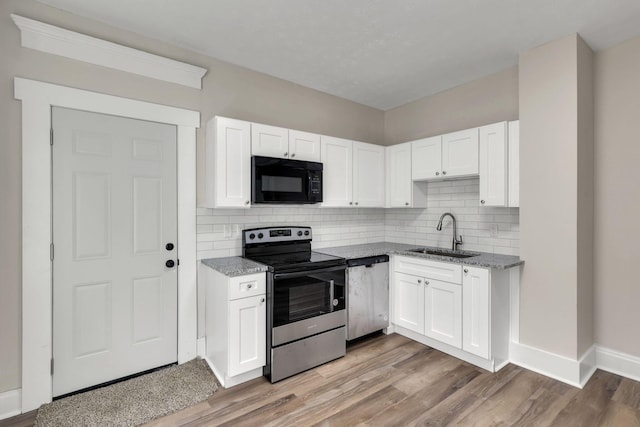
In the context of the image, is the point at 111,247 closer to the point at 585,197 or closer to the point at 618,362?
the point at 585,197

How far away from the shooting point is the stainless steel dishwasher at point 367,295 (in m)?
3.03

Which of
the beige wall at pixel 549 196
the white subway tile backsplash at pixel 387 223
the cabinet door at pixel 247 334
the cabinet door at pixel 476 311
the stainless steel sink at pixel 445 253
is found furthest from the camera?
the stainless steel sink at pixel 445 253

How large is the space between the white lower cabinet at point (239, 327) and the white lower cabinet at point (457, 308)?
155 centimetres

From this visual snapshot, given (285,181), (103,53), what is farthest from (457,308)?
(103,53)

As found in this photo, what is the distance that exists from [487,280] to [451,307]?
1.47 feet

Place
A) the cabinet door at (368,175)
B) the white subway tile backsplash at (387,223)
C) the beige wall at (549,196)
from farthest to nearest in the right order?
the cabinet door at (368,175), the white subway tile backsplash at (387,223), the beige wall at (549,196)

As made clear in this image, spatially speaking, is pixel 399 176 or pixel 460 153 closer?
pixel 460 153

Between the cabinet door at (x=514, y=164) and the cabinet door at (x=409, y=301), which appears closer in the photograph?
the cabinet door at (x=514, y=164)

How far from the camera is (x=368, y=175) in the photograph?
3.65 meters

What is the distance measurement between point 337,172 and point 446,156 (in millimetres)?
1132

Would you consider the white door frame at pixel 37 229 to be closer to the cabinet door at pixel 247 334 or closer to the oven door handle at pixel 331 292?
the cabinet door at pixel 247 334

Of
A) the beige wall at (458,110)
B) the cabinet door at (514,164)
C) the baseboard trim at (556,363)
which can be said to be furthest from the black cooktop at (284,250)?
the beige wall at (458,110)

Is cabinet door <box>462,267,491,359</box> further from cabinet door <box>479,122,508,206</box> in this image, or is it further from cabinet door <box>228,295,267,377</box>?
cabinet door <box>228,295,267,377</box>

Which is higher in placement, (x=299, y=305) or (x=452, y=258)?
(x=452, y=258)
